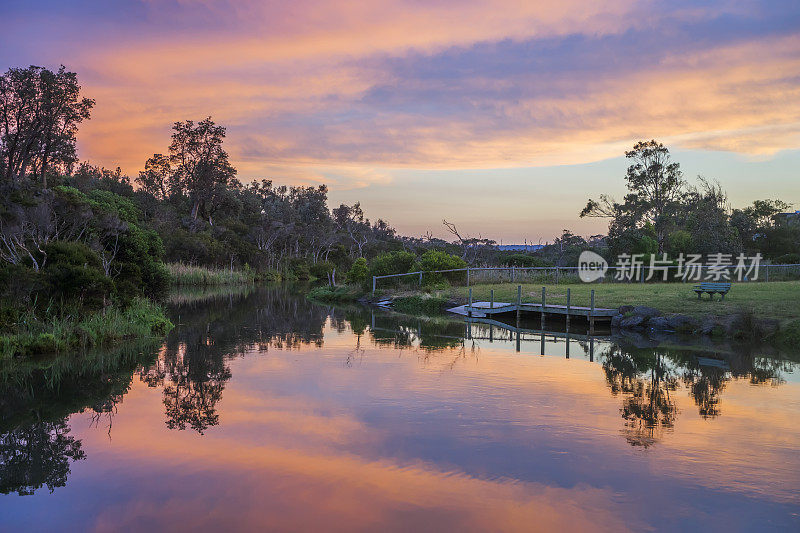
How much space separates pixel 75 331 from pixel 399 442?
402 inches

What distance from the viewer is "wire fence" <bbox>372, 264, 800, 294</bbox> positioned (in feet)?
107

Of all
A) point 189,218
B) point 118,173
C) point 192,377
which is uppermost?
point 118,173

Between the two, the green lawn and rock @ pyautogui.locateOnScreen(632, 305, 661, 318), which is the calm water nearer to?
the green lawn

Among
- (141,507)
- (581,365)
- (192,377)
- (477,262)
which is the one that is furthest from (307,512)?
(477,262)

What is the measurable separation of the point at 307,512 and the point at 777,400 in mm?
8912

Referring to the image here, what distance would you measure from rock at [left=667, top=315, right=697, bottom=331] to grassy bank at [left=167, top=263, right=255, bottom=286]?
3257cm

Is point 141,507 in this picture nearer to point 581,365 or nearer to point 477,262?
point 581,365

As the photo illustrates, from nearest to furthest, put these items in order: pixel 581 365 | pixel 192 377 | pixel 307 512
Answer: pixel 307 512 < pixel 192 377 < pixel 581 365

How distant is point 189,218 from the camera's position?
58938 millimetres

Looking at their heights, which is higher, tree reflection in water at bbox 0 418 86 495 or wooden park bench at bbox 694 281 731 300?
wooden park bench at bbox 694 281 731 300

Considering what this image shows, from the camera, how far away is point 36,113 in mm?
35875

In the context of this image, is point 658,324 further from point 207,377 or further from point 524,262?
point 524,262
